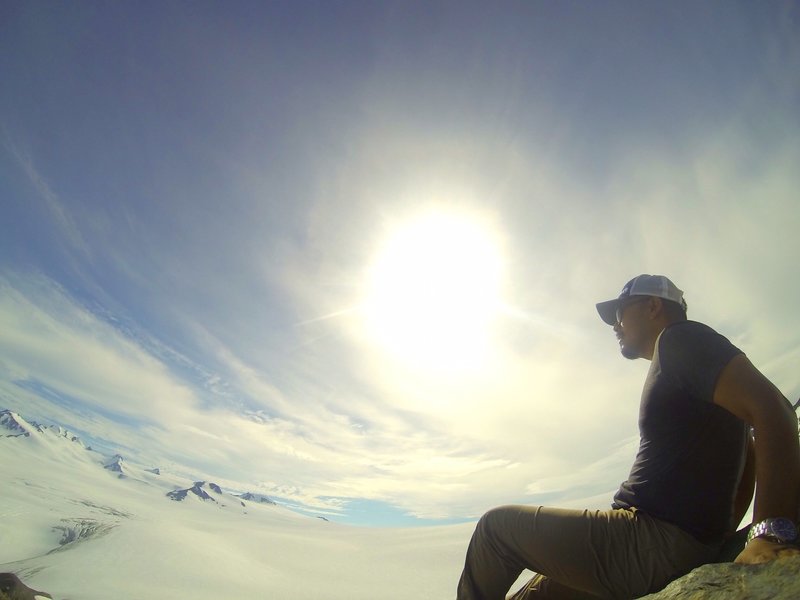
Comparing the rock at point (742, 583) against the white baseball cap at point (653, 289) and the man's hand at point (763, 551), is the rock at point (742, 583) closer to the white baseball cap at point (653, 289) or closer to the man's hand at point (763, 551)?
the man's hand at point (763, 551)

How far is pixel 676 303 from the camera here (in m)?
3.04

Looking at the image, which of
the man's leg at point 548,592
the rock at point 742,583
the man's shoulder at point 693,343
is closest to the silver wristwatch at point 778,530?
the rock at point 742,583

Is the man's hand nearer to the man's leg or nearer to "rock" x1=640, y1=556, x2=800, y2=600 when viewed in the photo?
"rock" x1=640, y1=556, x2=800, y2=600

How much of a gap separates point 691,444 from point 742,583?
3.18 ft

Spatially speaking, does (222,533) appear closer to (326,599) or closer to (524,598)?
(326,599)

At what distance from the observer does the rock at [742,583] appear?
4.79 feet

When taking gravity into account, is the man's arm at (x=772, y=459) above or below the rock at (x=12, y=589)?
above

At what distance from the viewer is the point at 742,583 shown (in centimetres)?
161

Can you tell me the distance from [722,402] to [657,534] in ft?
3.04

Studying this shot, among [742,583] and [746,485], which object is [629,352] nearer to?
[746,485]

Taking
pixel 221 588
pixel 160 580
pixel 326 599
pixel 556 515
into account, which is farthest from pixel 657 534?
pixel 160 580

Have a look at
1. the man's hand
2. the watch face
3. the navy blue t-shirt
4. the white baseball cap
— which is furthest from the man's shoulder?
the man's hand

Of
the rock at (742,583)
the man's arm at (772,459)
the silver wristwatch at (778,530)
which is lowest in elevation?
the rock at (742,583)

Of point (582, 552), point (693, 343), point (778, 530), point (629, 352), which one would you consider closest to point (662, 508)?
point (582, 552)
